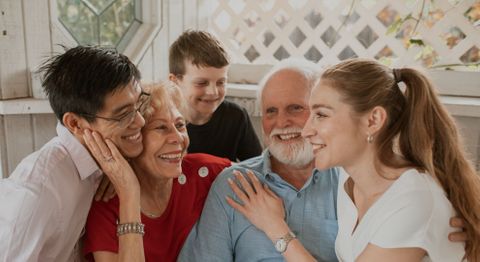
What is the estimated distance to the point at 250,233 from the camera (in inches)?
59.7

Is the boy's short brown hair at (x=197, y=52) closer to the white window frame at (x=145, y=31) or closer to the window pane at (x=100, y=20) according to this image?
the white window frame at (x=145, y=31)

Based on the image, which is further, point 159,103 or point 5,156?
point 5,156

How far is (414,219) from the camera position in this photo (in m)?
1.09

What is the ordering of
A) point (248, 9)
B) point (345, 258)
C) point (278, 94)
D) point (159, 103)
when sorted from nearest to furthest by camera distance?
point (345, 258) → point (159, 103) → point (278, 94) → point (248, 9)

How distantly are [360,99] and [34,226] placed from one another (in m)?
0.90

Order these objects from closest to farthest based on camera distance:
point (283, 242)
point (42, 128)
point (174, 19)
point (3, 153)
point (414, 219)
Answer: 1. point (414, 219)
2. point (283, 242)
3. point (3, 153)
4. point (42, 128)
5. point (174, 19)

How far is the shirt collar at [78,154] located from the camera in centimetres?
131

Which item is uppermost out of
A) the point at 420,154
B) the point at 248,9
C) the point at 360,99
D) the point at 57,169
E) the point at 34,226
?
the point at 248,9

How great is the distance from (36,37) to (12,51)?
12 centimetres

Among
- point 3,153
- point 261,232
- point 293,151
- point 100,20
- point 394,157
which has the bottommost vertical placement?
point 261,232

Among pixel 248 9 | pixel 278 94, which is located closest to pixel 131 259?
pixel 278 94

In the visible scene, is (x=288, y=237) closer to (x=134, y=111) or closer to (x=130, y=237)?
(x=130, y=237)

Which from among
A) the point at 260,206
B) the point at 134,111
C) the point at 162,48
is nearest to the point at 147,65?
the point at 162,48

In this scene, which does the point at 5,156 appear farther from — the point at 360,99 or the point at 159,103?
the point at 360,99
